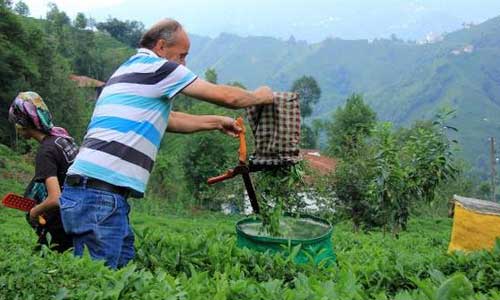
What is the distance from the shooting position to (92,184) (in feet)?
9.26

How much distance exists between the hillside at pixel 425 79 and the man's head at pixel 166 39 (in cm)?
6432

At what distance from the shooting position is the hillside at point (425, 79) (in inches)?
4439

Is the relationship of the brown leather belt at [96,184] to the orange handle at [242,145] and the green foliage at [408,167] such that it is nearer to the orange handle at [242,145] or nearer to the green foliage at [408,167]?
the orange handle at [242,145]

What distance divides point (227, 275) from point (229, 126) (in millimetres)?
838

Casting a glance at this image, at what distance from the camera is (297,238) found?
3.27 meters

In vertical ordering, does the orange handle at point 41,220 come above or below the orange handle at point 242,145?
below

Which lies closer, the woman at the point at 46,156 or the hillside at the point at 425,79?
the woman at the point at 46,156

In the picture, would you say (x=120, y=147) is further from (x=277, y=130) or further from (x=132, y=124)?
(x=277, y=130)

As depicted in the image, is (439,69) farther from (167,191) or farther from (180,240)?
(180,240)

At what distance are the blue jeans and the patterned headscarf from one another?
69 cm

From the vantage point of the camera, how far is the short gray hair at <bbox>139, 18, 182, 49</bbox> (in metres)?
2.97

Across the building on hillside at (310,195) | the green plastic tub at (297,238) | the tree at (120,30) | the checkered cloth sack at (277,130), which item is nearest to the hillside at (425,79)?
the tree at (120,30)

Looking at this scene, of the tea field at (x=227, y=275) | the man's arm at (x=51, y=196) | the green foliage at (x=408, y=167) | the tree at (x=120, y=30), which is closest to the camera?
the tea field at (x=227, y=275)

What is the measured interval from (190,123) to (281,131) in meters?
0.51
